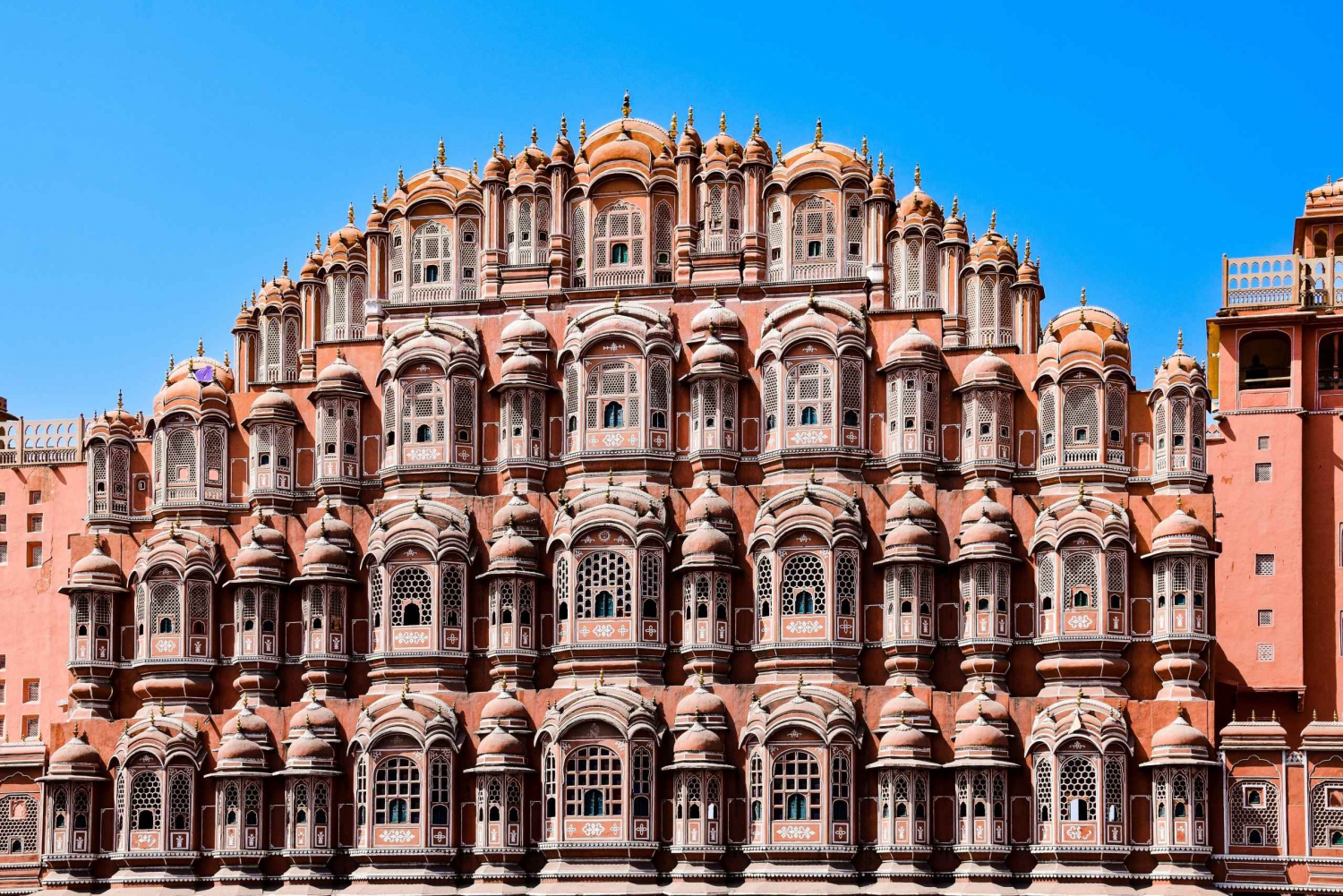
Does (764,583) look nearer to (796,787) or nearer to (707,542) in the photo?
(707,542)

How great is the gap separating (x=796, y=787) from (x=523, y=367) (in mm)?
14291

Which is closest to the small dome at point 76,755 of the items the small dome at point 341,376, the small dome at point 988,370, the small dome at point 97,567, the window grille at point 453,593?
the small dome at point 97,567

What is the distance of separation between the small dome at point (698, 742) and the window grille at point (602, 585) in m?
4.05

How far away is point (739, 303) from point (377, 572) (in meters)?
12.9

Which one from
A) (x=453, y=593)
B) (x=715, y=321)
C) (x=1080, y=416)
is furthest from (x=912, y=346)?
(x=453, y=593)

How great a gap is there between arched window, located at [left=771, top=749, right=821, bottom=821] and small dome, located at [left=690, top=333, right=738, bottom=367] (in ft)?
36.3

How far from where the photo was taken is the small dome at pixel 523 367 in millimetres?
63938

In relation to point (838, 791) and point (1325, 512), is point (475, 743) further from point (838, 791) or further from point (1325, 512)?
point (1325, 512)

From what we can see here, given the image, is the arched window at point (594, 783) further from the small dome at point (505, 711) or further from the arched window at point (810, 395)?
the arched window at point (810, 395)

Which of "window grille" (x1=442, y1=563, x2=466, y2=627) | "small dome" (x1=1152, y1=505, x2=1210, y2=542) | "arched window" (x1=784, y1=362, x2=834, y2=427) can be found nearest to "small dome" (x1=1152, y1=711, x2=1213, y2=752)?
"small dome" (x1=1152, y1=505, x2=1210, y2=542)

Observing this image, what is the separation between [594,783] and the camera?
199 ft

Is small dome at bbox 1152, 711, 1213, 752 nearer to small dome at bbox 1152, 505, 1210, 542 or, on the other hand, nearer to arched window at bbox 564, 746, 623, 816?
small dome at bbox 1152, 505, 1210, 542

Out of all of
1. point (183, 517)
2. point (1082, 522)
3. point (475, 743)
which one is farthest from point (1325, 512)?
point (183, 517)

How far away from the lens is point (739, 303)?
212ft
